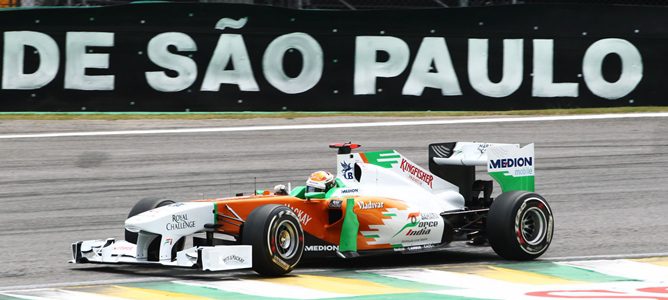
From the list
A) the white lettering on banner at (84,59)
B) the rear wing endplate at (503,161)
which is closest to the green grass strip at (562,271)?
the rear wing endplate at (503,161)

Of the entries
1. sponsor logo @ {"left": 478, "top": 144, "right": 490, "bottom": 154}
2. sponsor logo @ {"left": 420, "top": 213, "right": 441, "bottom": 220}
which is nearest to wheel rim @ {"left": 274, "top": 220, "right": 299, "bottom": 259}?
sponsor logo @ {"left": 420, "top": 213, "right": 441, "bottom": 220}

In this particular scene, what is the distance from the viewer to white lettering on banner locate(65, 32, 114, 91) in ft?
54.3

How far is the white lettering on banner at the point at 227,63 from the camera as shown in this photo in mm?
16922

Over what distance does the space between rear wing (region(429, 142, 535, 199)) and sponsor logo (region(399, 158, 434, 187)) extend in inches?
16.1

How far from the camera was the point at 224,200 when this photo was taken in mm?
9555

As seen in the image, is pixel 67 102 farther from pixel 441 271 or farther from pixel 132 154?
pixel 441 271

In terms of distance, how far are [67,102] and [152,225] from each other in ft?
26.1

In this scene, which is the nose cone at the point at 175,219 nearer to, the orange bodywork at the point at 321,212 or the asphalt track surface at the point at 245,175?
the orange bodywork at the point at 321,212

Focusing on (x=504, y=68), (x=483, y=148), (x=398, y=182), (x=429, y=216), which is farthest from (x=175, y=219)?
(x=504, y=68)

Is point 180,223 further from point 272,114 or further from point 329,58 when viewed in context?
point 329,58

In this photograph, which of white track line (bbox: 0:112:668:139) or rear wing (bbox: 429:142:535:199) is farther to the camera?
white track line (bbox: 0:112:668:139)

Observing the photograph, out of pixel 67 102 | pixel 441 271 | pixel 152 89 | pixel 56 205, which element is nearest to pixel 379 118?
pixel 152 89

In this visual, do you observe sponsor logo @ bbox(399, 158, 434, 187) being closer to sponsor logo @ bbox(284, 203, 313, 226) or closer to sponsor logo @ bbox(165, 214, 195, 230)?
sponsor logo @ bbox(284, 203, 313, 226)

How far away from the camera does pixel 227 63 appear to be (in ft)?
55.6
